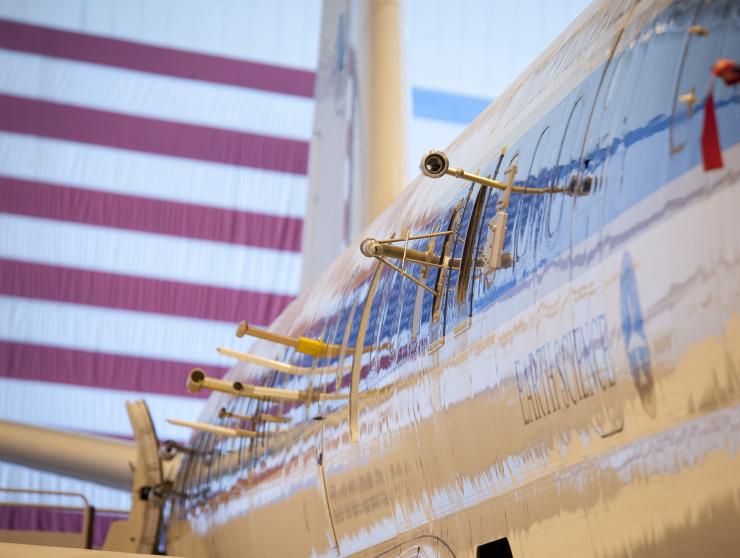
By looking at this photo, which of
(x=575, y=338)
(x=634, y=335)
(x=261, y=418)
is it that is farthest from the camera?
(x=261, y=418)

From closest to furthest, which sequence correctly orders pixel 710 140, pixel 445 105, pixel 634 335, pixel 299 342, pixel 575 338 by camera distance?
pixel 710 140, pixel 634 335, pixel 575 338, pixel 299 342, pixel 445 105

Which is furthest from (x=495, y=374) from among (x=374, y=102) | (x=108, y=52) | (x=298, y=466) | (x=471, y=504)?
(x=108, y=52)

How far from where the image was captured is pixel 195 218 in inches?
534

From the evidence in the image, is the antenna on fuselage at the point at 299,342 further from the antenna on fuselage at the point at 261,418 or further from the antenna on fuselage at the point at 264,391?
the antenna on fuselage at the point at 261,418

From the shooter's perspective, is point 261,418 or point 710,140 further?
point 261,418

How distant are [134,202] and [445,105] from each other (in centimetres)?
460

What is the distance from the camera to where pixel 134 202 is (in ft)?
43.5

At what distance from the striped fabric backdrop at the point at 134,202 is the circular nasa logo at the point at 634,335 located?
1169 centimetres

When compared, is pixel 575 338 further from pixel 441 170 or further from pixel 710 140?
pixel 441 170

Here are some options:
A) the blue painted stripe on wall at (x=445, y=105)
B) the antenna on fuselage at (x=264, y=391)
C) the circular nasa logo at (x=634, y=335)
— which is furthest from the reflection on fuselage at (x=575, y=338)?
the blue painted stripe on wall at (x=445, y=105)

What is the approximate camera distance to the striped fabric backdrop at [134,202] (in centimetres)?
1301

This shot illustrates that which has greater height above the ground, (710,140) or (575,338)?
(710,140)

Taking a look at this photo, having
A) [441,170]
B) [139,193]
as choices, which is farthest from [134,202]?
[441,170]

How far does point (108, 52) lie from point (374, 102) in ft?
23.3
